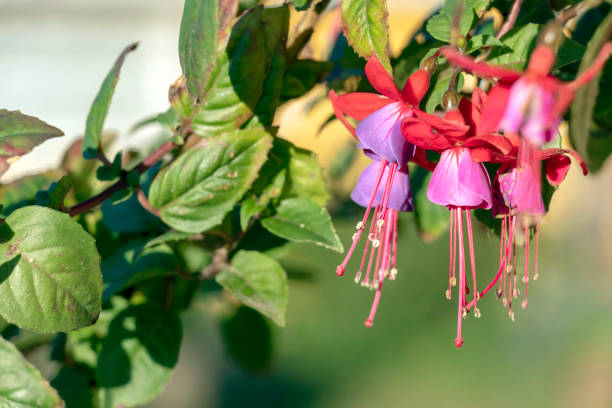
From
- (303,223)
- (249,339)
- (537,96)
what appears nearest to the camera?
(537,96)

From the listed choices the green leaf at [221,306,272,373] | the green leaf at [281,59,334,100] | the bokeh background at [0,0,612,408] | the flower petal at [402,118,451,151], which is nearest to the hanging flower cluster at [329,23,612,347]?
the flower petal at [402,118,451,151]

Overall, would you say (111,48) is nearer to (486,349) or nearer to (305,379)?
(305,379)

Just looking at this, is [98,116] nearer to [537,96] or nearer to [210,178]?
[210,178]

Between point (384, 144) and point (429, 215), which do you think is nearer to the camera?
point (384, 144)

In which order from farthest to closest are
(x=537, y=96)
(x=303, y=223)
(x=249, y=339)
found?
(x=249, y=339) < (x=303, y=223) < (x=537, y=96)

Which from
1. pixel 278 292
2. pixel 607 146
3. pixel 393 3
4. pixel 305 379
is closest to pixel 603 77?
pixel 607 146

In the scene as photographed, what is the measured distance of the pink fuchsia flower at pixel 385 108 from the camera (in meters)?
0.32

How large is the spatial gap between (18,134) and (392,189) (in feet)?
0.72

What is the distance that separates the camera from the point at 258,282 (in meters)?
0.45

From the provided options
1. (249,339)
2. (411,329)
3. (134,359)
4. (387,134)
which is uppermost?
(387,134)

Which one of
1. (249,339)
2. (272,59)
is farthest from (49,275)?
(249,339)

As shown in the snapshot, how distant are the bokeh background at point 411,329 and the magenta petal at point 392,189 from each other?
1304mm

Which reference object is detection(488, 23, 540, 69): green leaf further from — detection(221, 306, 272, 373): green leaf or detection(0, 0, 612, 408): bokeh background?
detection(0, 0, 612, 408): bokeh background

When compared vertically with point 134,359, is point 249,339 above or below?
below
